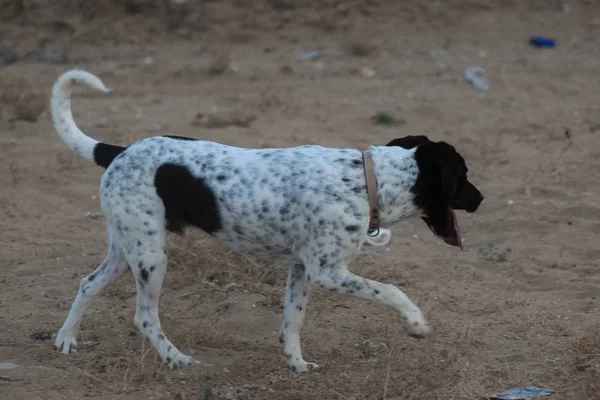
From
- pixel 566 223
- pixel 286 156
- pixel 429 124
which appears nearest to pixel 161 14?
pixel 429 124

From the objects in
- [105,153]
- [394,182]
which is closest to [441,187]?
[394,182]

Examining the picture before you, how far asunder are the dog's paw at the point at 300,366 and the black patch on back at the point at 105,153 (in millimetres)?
1431

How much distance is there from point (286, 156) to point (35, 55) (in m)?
8.33

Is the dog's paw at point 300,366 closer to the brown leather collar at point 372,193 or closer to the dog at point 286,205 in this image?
the dog at point 286,205

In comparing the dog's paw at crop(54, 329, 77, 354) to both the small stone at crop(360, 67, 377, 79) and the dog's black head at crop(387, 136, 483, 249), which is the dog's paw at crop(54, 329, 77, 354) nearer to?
the dog's black head at crop(387, 136, 483, 249)

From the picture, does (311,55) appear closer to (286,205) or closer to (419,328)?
(286,205)

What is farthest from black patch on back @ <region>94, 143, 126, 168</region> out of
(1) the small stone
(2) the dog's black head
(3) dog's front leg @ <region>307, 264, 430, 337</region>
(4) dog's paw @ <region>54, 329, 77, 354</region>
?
(1) the small stone

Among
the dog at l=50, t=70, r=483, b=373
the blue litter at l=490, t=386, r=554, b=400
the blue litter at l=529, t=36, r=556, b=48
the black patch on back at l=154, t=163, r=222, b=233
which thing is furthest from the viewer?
the blue litter at l=529, t=36, r=556, b=48

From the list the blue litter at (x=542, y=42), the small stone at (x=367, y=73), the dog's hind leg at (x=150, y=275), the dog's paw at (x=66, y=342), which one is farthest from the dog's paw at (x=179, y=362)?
the blue litter at (x=542, y=42)

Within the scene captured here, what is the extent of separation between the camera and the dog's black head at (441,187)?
482 cm

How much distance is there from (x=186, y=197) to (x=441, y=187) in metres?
1.26

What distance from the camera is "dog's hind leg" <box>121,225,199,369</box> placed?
504cm

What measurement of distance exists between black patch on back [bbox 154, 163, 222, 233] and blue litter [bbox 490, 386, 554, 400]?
159 cm

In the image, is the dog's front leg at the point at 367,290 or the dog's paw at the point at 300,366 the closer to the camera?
the dog's front leg at the point at 367,290
